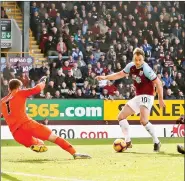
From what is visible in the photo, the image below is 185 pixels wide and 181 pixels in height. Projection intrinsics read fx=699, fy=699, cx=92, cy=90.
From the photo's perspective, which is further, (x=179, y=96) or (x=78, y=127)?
(x=179, y=96)

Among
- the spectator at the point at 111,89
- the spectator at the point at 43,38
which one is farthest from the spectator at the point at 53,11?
the spectator at the point at 111,89

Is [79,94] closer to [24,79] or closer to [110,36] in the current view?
[24,79]

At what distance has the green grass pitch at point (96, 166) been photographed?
9.08 meters

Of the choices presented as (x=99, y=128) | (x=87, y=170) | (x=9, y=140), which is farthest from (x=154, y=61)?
(x=87, y=170)

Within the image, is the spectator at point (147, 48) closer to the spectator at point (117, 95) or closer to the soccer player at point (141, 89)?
Result: the spectator at point (117, 95)

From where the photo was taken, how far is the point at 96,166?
34.9 feet

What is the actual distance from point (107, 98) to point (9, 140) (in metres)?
5.10

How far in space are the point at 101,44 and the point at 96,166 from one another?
17183 millimetres

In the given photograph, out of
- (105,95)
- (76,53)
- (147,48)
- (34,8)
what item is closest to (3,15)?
(34,8)

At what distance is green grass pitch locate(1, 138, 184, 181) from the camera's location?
9.08 meters

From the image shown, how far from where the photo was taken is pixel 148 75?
1371 cm

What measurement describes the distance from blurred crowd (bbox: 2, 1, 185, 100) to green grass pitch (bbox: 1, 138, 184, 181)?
34.8 feet

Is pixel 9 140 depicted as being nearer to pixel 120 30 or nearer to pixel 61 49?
pixel 61 49

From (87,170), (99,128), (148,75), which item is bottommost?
(99,128)
